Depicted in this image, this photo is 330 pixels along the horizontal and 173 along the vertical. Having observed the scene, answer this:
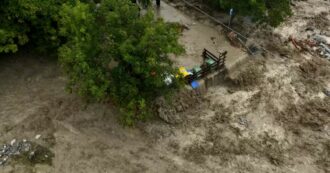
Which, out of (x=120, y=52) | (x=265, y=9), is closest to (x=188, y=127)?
(x=120, y=52)

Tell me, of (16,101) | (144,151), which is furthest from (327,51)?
(16,101)

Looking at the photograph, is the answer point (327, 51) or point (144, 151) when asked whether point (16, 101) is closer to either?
point (144, 151)

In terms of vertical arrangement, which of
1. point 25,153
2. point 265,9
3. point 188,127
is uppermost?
point 265,9

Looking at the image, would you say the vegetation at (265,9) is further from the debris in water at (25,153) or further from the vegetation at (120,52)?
the debris in water at (25,153)

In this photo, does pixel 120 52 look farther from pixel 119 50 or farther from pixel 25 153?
pixel 25 153

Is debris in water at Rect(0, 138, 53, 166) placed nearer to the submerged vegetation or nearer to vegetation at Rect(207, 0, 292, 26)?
the submerged vegetation
